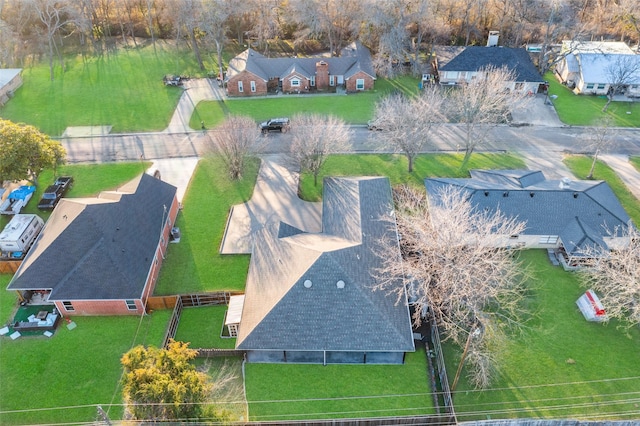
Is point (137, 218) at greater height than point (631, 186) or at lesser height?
greater

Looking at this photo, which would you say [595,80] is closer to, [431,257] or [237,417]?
[431,257]

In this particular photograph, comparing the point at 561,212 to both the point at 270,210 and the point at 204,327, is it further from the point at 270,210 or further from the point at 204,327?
the point at 204,327

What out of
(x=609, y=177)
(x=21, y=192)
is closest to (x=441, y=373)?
(x=609, y=177)

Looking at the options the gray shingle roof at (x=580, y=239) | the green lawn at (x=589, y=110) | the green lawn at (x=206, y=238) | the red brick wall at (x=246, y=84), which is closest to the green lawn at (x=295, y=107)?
the red brick wall at (x=246, y=84)

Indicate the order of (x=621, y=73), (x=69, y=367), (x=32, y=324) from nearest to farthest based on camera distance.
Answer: (x=69, y=367) < (x=32, y=324) < (x=621, y=73)

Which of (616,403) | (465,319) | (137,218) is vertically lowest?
(616,403)

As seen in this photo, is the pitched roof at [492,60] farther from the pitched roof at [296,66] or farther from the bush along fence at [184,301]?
the bush along fence at [184,301]

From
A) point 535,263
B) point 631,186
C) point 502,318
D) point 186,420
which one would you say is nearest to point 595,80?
point 631,186
